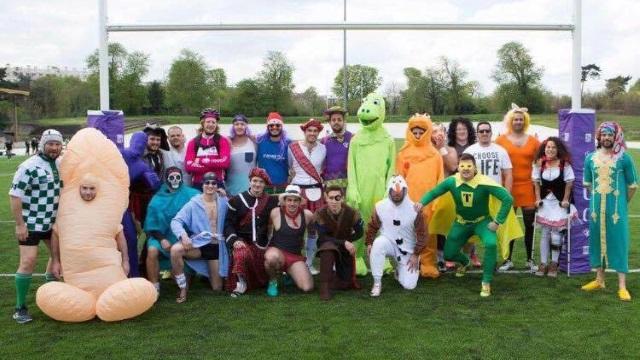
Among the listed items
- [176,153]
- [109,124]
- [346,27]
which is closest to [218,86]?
[346,27]

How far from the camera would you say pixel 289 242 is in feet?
17.0

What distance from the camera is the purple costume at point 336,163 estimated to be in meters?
5.80

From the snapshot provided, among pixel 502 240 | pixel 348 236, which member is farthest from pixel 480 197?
pixel 348 236

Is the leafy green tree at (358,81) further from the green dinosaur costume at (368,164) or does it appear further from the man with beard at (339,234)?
the man with beard at (339,234)

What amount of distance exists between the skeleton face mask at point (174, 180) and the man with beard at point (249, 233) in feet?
1.53

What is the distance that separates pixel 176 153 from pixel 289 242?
1.49 m

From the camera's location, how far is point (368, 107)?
571 centimetres

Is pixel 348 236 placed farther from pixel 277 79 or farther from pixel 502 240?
pixel 277 79

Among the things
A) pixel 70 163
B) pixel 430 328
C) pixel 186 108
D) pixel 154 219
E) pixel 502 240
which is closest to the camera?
pixel 430 328

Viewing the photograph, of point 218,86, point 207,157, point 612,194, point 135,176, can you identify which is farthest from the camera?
point 218,86

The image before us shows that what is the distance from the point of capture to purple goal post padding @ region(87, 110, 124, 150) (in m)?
5.53

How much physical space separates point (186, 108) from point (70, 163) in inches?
194

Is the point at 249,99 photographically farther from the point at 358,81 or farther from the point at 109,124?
the point at 358,81

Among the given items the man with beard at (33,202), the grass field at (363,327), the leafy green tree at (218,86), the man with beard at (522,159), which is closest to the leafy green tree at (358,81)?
the leafy green tree at (218,86)
